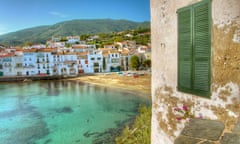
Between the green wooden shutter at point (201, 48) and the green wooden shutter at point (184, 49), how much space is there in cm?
10

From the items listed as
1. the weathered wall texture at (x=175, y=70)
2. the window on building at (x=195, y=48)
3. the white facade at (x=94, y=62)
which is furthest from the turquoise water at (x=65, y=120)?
the white facade at (x=94, y=62)

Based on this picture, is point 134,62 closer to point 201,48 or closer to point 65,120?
point 65,120

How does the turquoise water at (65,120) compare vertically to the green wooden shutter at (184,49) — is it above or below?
below

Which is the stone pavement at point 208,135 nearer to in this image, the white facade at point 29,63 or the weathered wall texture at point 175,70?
the weathered wall texture at point 175,70

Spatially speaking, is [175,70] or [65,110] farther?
[65,110]

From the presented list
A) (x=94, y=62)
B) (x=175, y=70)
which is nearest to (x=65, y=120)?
(x=175, y=70)

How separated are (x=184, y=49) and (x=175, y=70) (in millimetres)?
417

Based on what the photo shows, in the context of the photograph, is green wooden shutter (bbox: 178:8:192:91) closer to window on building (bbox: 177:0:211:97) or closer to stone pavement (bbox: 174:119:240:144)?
window on building (bbox: 177:0:211:97)

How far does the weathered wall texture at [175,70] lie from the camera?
2268 millimetres

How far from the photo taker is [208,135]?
1708 mm

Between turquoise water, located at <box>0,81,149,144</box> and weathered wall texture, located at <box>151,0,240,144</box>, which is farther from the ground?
weathered wall texture, located at <box>151,0,240,144</box>

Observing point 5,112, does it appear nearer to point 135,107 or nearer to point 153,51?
point 135,107

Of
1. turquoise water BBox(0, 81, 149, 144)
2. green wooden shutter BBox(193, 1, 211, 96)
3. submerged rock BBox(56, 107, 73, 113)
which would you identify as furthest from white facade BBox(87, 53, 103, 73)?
green wooden shutter BBox(193, 1, 211, 96)

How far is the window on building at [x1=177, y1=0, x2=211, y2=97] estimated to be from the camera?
101 inches
